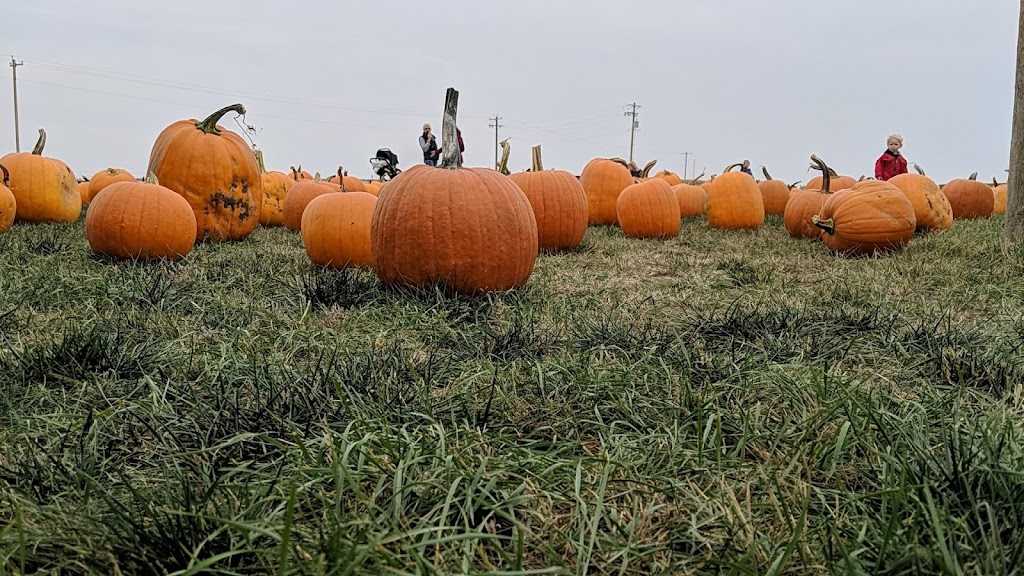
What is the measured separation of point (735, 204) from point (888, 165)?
3.62m

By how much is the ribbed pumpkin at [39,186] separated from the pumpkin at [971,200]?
10449 mm

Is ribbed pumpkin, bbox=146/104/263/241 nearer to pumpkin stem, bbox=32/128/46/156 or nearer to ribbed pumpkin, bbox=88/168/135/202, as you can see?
pumpkin stem, bbox=32/128/46/156

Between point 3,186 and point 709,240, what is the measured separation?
6.05 meters

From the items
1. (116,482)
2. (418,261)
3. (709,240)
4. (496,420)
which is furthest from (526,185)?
(116,482)

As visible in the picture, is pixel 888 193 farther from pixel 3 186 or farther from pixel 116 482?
pixel 3 186

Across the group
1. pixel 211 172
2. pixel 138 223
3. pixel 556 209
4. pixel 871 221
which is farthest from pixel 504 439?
pixel 211 172

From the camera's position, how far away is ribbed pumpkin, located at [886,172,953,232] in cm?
656

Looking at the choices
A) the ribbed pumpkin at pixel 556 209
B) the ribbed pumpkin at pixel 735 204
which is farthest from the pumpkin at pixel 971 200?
the ribbed pumpkin at pixel 556 209

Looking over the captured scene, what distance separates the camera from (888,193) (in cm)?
516

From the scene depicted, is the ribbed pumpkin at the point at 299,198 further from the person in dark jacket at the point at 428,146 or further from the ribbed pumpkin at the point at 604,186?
the person in dark jacket at the point at 428,146

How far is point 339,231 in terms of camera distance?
409 cm

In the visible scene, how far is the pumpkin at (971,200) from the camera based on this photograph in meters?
9.23

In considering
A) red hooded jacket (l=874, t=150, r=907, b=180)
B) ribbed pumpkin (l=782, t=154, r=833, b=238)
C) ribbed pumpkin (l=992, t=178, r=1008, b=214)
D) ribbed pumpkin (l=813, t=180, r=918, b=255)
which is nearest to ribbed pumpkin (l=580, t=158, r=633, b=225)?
ribbed pumpkin (l=782, t=154, r=833, b=238)

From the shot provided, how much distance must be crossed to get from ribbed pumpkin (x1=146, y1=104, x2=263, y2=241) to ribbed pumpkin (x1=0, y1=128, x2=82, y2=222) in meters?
2.07
